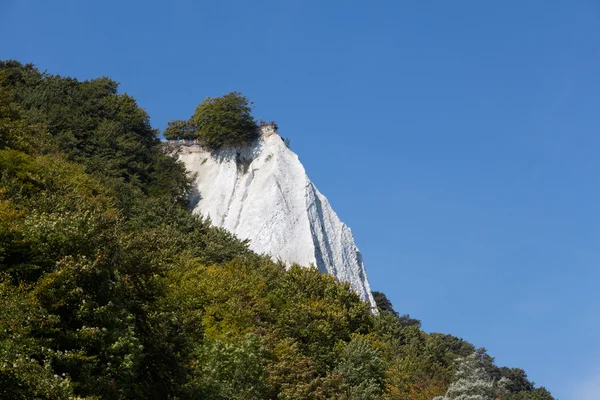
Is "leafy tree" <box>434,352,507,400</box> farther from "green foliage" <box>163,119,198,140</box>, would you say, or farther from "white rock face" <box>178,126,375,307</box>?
"green foliage" <box>163,119,198,140</box>

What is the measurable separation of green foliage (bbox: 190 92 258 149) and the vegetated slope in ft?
14.9

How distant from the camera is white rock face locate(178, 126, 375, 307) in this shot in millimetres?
59375

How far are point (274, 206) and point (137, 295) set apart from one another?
39.7m

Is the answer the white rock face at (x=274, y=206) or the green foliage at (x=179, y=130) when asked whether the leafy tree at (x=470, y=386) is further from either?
the green foliage at (x=179, y=130)

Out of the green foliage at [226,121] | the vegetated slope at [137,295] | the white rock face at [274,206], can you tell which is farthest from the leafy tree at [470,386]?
the green foliage at [226,121]

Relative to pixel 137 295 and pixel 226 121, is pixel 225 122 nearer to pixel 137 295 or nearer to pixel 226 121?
pixel 226 121

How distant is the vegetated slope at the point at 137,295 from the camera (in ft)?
61.1

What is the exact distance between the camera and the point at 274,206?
61.5 m

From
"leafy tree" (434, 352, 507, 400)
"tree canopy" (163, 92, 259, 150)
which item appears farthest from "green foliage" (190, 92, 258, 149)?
"leafy tree" (434, 352, 507, 400)

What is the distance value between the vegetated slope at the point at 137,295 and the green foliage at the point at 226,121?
14.9 ft

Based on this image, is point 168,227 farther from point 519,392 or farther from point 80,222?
point 519,392

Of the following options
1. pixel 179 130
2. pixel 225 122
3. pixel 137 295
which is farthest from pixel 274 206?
pixel 137 295

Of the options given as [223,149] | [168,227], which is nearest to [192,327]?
[168,227]

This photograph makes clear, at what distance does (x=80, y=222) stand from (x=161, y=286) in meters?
3.80
